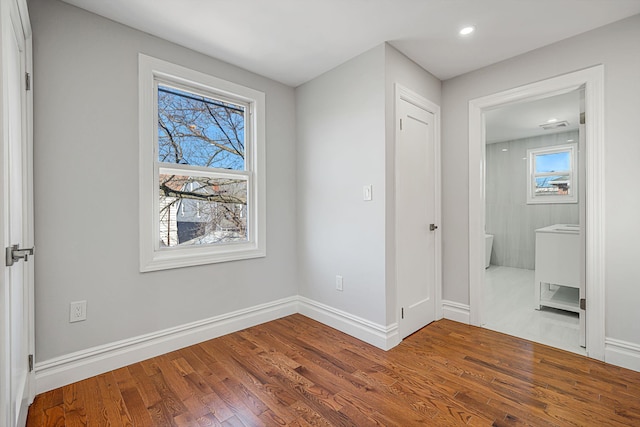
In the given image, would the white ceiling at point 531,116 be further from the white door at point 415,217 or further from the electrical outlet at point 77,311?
the electrical outlet at point 77,311

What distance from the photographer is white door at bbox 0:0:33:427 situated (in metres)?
1.12

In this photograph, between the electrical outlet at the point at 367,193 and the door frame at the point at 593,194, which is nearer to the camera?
the door frame at the point at 593,194

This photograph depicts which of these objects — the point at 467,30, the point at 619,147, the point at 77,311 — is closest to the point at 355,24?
the point at 467,30

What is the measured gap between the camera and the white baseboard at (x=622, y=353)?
2043 millimetres

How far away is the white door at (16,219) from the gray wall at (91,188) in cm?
12

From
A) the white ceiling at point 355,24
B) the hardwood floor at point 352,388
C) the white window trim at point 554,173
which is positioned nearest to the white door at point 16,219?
the hardwood floor at point 352,388

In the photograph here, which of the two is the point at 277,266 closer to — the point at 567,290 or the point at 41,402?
the point at 41,402

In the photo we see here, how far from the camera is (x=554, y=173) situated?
5.24 m

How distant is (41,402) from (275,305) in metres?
1.76

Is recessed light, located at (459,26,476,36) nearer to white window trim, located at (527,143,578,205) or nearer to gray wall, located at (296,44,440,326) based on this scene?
gray wall, located at (296,44,440,326)

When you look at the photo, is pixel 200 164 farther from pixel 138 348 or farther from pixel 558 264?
pixel 558 264

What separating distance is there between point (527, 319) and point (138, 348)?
3474 mm

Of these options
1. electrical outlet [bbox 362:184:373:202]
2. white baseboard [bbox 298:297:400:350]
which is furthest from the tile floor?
electrical outlet [bbox 362:184:373:202]

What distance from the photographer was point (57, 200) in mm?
1883
